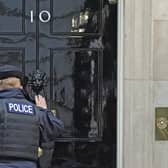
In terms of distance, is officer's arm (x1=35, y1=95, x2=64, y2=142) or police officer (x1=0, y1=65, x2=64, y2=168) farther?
officer's arm (x1=35, y1=95, x2=64, y2=142)

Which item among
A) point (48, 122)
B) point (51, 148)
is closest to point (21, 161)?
point (48, 122)

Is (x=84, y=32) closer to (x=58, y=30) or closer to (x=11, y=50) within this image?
(x=58, y=30)

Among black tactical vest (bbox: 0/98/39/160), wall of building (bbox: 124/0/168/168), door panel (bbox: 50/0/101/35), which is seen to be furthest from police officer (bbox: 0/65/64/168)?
door panel (bbox: 50/0/101/35)

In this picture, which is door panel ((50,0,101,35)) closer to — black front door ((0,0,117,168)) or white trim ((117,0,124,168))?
black front door ((0,0,117,168))

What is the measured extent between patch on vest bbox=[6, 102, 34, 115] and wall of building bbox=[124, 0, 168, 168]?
2372 millimetres

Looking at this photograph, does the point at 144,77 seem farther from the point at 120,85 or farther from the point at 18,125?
the point at 18,125

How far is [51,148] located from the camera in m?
7.14

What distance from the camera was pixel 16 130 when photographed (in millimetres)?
4711

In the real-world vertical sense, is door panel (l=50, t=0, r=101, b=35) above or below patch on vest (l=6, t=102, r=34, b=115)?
above

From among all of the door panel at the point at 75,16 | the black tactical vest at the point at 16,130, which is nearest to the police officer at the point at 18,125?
the black tactical vest at the point at 16,130

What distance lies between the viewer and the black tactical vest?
4.70 metres

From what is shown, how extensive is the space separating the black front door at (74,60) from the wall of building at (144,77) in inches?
10.6

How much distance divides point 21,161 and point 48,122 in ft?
1.12

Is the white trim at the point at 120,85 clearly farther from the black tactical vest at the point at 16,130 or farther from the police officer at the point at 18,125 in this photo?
the black tactical vest at the point at 16,130
